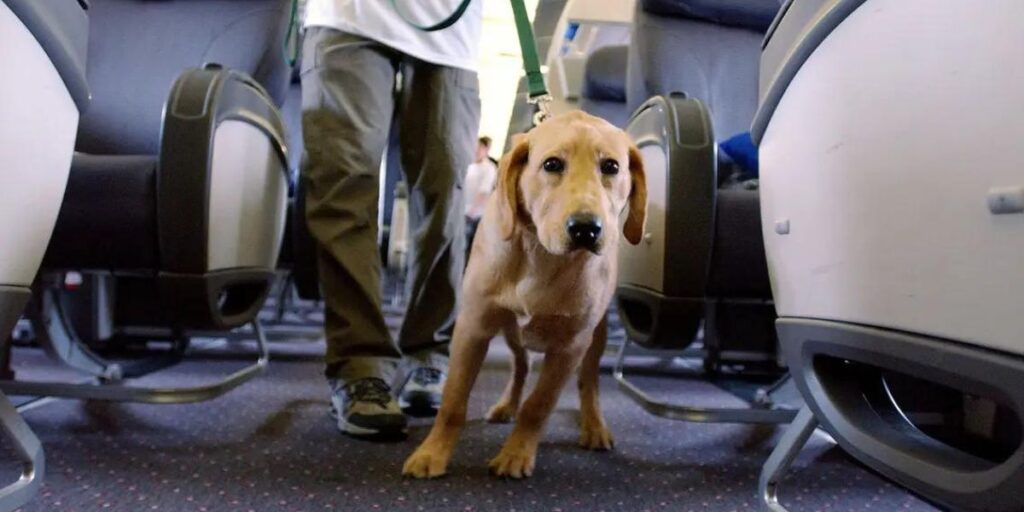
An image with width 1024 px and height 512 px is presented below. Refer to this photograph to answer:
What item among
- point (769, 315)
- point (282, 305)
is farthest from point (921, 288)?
point (282, 305)

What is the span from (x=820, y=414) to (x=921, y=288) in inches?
10.1

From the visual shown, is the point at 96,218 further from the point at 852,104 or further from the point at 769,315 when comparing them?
the point at 769,315

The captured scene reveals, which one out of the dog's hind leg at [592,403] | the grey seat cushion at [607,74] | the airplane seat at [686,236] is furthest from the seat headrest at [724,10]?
the dog's hind leg at [592,403]

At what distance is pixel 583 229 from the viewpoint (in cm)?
102

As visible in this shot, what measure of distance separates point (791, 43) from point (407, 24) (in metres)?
0.95

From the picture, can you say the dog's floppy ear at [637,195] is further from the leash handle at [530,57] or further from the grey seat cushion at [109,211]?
the grey seat cushion at [109,211]

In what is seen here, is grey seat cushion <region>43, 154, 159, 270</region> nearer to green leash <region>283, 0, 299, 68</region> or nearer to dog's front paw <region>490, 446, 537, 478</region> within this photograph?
green leash <region>283, 0, 299, 68</region>

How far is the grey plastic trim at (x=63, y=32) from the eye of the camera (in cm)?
84

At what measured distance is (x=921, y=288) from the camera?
623 millimetres

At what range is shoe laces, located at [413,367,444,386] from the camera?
5.60 feet

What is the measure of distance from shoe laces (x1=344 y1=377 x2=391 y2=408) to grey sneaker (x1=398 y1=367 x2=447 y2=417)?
157 mm

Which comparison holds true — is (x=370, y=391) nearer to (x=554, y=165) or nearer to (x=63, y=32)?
(x=554, y=165)

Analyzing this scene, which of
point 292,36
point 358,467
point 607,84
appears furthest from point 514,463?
point 607,84

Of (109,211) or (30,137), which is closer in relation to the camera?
(30,137)
